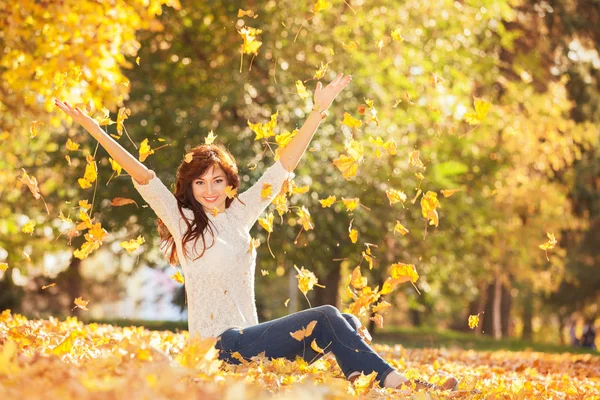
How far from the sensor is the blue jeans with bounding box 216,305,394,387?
4203 millimetres

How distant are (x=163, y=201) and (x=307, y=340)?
112 cm

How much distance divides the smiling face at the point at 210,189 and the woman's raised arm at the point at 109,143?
0.98ft

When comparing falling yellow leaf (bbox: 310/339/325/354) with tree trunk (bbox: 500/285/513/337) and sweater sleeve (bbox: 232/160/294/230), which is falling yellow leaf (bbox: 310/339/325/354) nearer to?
sweater sleeve (bbox: 232/160/294/230)

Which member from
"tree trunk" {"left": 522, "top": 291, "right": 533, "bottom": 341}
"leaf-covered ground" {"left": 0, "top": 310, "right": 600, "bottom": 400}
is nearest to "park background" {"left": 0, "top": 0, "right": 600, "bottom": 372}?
"leaf-covered ground" {"left": 0, "top": 310, "right": 600, "bottom": 400}

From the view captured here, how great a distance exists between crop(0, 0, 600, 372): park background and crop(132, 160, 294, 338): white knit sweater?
2.58 metres

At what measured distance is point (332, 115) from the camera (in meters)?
10.1

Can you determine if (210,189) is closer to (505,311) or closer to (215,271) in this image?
(215,271)

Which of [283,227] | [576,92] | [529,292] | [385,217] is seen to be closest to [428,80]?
[385,217]

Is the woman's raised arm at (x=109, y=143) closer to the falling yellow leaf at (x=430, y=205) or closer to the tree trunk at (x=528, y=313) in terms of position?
the falling yellow leaf at (x=430, y=205)

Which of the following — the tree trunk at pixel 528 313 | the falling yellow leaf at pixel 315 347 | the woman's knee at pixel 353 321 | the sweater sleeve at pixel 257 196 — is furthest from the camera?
the tree trunk at pixel 528 313

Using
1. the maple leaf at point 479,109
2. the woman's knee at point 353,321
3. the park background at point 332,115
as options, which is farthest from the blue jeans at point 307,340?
the park background at point 332,115

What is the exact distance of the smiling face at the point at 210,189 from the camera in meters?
4.71

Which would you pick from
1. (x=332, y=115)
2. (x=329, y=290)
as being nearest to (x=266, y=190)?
(x=332, y=115)

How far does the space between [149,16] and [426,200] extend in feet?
11.8
